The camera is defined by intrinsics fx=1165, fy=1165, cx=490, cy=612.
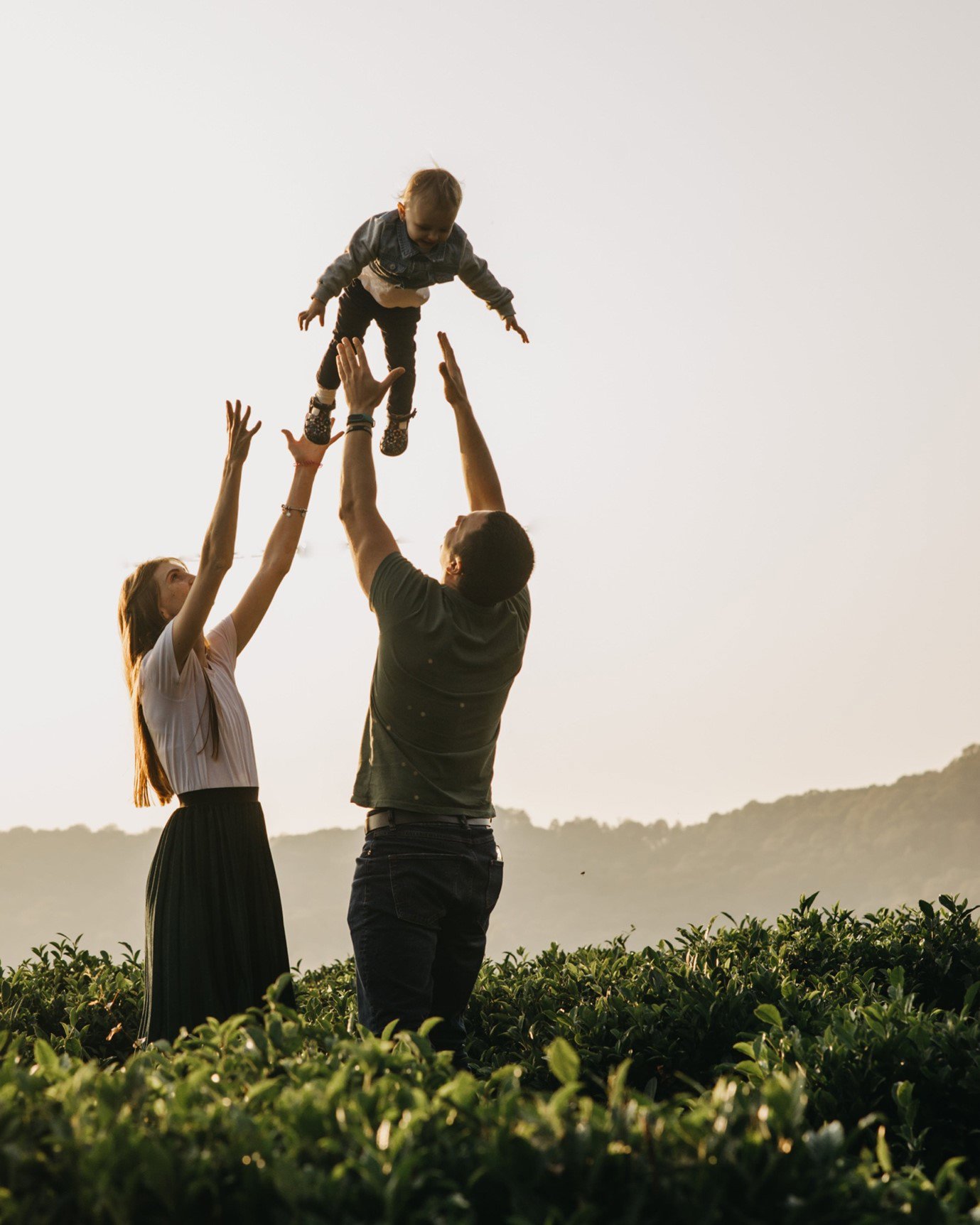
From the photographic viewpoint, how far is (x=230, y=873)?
15.7ft

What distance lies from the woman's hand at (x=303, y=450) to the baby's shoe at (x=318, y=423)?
0.13 metres

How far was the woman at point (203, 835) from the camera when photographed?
4715mm

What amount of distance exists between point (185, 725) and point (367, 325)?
2747 mm

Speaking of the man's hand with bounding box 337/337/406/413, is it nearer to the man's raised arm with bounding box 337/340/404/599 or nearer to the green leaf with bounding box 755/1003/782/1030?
the man's raised arm with bounding box 337/340/404/599

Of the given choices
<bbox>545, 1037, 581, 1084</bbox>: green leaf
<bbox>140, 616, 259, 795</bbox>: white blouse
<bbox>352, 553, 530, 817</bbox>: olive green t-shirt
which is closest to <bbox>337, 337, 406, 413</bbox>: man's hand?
<bbox>352, 553, 530, 817</bbox>: olive green t-shirt

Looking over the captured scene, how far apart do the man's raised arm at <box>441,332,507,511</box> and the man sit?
2.34 feet

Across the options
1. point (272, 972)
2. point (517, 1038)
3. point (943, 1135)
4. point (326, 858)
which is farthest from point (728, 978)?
point (326, 858)

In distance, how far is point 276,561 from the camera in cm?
566

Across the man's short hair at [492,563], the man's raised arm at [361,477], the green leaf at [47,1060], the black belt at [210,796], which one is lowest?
the green leaf at [47,1060]

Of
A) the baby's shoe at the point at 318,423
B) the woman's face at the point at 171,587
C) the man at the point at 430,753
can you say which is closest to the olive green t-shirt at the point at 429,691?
the man at the point at 430,753

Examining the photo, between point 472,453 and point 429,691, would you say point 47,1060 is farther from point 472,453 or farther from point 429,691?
point 472,453

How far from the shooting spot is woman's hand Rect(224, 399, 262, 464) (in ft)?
16.6

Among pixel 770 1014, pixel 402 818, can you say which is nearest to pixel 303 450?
pixel 402 818

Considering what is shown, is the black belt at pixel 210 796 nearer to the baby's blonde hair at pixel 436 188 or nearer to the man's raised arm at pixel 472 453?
the man's raised arm at pixel 472 453
